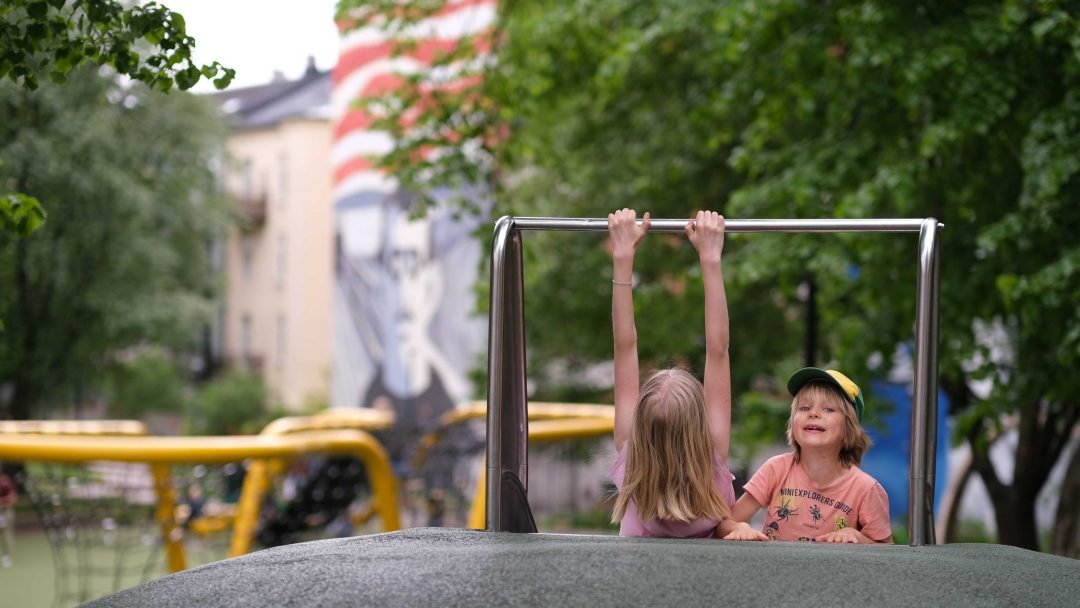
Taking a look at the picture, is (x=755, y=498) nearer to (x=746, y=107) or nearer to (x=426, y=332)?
(x=746, y=107)

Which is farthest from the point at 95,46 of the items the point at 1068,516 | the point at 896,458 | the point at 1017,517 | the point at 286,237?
the point at 286,237

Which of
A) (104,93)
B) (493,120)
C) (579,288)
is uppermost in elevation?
(104,93)

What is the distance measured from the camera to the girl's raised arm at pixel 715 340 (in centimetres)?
309

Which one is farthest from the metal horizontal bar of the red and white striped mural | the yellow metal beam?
the red and white striped mural

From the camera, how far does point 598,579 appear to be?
7.42 ft

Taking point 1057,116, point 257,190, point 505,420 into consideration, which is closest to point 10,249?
point 1057,116

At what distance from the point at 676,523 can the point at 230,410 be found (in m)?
34.9

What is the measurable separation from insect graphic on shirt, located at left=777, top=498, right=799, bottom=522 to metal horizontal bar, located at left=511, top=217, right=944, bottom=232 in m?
0.71

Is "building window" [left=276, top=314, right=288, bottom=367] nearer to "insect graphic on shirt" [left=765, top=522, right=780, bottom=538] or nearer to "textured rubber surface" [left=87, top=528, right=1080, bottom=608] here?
"insect graphic on shirt" [left=765, top=522, right=780, bottom=538]

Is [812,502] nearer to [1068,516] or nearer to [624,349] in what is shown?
[624,349]

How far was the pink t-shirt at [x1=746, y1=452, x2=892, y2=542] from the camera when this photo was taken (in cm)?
323

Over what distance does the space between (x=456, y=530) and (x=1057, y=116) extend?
4224 millimetres

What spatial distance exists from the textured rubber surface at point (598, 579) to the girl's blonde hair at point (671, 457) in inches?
19.1

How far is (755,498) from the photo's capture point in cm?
334
